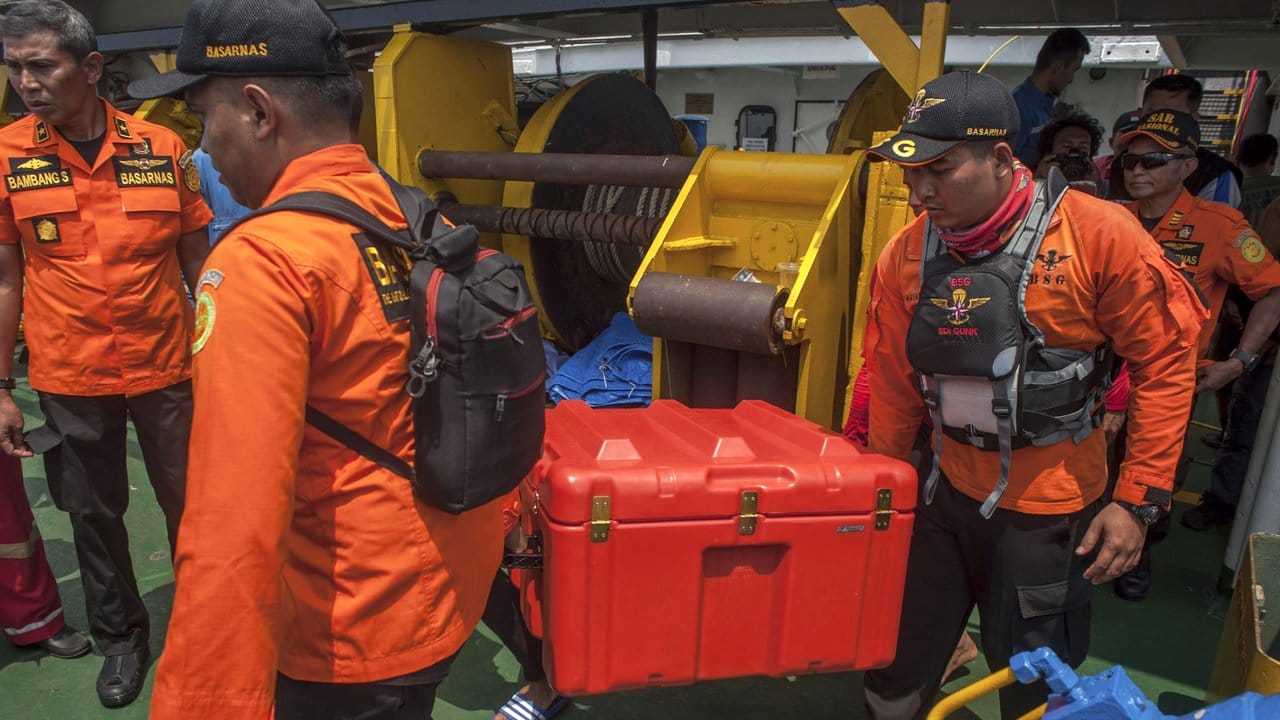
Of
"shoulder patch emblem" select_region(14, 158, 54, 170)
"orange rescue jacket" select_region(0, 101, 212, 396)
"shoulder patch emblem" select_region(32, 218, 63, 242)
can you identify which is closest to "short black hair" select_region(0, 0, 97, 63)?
"orange rescue jacket" select_region(0, 101, 212, 396)

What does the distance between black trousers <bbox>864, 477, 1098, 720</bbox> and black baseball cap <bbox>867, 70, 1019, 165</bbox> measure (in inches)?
34.6

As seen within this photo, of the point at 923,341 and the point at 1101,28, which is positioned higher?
the point at 1101,28

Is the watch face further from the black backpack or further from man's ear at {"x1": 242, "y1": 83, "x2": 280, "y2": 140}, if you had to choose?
man's ear at {"x1": 242, "y1": 83, "x2": 280, "y2": 140}

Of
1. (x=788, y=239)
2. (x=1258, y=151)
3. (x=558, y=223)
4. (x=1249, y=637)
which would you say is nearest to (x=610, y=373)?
(x=558, y=223)

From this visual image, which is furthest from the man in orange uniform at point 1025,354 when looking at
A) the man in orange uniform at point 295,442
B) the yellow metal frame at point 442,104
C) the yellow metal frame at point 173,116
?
the yellow metal frame at point 173,116

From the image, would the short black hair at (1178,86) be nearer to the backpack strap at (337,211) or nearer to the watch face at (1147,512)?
the watch face at (1147,512)

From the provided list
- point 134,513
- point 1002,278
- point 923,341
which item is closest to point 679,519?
point 923,341

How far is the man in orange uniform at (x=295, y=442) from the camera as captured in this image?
115 centimetres

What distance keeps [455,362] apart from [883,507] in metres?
1.18

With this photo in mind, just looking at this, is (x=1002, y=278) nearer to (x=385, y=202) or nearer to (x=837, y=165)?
(x=385, y=202)

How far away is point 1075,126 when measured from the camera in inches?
153

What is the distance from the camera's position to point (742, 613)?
2.01 metres

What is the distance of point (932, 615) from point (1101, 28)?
459cm

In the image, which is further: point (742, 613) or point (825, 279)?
point (825, 279)
